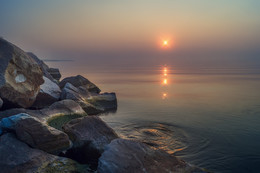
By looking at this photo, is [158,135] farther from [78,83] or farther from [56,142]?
[78,83]

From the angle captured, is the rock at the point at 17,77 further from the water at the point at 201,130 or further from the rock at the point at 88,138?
the water at the point at 201,130

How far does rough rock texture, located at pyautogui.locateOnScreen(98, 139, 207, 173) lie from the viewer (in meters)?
5.23

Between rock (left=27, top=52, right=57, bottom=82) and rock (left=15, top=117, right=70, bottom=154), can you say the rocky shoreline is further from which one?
rock (left=27, top=52, right=57, bottom=82)

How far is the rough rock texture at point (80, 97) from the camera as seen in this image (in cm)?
1291

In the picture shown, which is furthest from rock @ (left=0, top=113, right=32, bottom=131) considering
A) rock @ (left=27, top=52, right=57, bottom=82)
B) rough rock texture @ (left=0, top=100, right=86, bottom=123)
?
rock @ (left=27, top=52, right=57, bottom=82)

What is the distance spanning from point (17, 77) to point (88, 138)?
5.16m

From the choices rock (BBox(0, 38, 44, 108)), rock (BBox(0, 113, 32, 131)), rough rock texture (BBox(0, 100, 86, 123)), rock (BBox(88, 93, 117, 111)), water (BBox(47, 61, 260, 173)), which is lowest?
water (BBox(47, 61, 260, 173))

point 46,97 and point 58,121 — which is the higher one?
point 46,97

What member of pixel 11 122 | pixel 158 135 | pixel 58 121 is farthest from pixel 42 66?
pixel 11 122

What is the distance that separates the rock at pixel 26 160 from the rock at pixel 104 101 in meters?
8.38

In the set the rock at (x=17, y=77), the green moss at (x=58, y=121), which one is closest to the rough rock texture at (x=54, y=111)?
the green moss at (x=58, y=121)

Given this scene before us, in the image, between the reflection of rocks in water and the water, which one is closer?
the water

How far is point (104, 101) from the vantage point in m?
15.6

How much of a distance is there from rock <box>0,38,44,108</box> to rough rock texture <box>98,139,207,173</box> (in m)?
6.05
